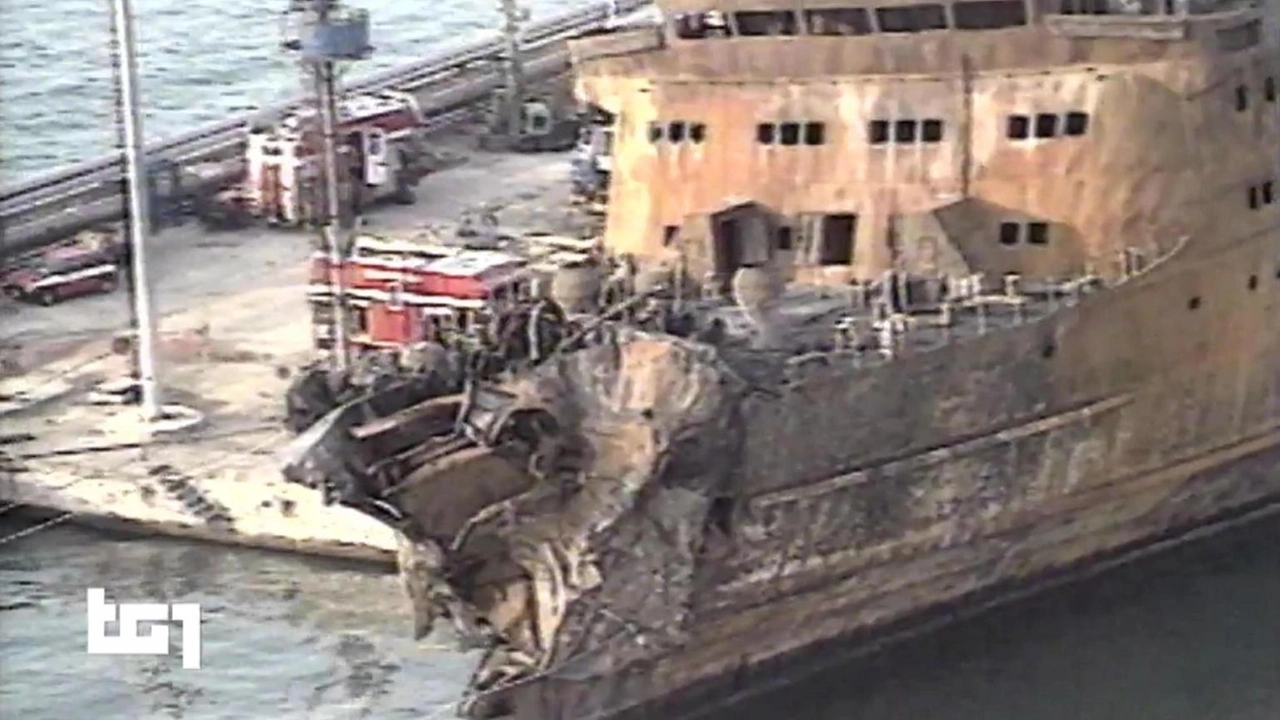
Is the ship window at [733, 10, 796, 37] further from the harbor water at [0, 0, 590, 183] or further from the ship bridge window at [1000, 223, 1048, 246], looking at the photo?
the harbor water at [0, 0, 590, 183]

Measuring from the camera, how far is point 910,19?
113ft

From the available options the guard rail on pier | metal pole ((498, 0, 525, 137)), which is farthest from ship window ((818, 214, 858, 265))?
metal pole ((498, 0, 525, 137))

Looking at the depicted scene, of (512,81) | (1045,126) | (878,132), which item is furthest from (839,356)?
(512,81)

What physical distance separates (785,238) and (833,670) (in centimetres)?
515

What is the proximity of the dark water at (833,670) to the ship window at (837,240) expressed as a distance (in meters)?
4.33

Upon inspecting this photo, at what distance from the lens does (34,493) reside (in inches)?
1500

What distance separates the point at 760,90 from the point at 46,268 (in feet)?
46.6

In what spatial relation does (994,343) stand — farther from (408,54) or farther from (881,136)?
(408,54)

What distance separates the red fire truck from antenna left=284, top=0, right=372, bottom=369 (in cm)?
29

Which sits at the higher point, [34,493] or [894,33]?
[894,33]

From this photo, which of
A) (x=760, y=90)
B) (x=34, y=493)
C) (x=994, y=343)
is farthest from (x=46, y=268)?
(x=994, y=343)

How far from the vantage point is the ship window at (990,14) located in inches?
1348

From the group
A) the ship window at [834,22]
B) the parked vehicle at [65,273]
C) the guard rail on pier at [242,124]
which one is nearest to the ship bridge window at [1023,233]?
the ship window at [834,22]

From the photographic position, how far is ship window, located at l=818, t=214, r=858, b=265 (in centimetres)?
3466
